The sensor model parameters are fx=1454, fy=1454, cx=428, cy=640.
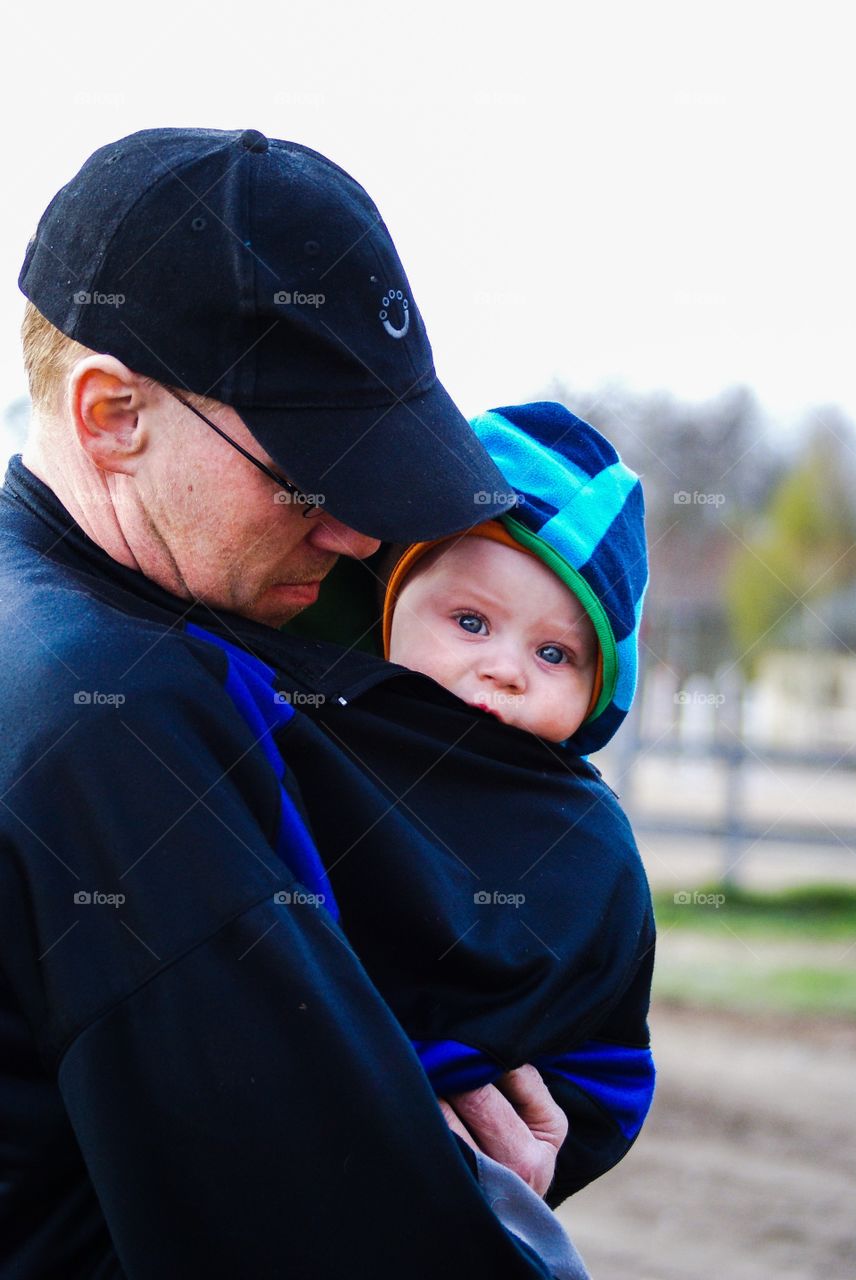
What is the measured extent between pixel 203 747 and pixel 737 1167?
14.9ft

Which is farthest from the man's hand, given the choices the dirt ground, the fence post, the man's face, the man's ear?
the fence post

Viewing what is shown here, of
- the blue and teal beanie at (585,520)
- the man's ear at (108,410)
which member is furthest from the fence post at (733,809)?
the man's ear at (108,410)

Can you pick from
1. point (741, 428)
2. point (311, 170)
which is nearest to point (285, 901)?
point (311, 170)

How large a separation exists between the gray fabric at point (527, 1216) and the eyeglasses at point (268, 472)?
61 centimetres

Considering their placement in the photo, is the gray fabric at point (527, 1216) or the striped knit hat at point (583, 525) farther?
the striped knit hat at point (583, 525)

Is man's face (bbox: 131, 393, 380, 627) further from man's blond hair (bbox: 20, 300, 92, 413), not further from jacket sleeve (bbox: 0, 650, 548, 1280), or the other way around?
jacket sleeve (bbox: 0, 650, 548, 1280)

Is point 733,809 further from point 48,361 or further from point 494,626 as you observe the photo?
point 48,361

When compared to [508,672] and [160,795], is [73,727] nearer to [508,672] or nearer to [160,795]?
[160,795]

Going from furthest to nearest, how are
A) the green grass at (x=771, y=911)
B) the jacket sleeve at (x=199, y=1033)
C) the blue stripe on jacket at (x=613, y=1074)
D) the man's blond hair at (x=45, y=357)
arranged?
the green grass at (x=771, y=911) → the blue stripe on jacket at (x=613, y=1074) → the man's blond hair at (x=45, y=357) → the jacket sleeve at (x=199, y=1033)

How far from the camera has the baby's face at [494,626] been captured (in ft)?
5.93

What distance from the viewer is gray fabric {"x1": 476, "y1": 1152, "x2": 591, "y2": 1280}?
1296 millimetres

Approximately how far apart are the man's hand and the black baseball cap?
553mm

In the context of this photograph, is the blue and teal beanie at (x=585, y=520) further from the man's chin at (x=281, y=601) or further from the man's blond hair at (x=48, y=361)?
the man's blond hair at (x=48, y=361)

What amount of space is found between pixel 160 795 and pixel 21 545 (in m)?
0.33
